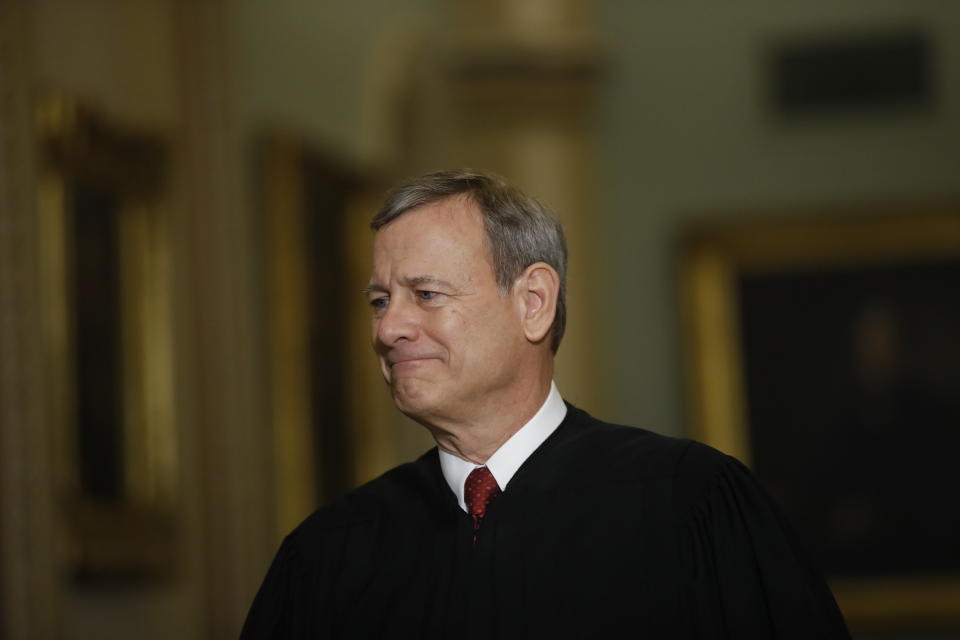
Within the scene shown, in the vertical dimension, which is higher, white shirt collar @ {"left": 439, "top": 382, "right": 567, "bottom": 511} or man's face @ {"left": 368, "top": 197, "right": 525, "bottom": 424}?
man's face @ {"left": 368, "top": 197, "right": 525, "bottom": 424}

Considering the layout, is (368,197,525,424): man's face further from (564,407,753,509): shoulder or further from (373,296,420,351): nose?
(564,407,753,509): shoulder

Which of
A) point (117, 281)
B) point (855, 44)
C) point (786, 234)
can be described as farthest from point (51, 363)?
point (855, 44)

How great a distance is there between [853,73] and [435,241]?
29.5 feet

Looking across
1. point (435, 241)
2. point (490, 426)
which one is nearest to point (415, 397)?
point (490, 426)

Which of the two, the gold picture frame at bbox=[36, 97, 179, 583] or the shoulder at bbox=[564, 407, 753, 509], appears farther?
the gold picture frame at bbox=[36, 97, 179, 583]

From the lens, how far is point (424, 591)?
3.18 metres

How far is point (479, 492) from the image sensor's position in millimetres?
3246

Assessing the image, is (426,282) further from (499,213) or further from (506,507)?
(506,507)

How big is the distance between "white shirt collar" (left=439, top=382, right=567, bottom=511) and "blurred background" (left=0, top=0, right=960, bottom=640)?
4.94m

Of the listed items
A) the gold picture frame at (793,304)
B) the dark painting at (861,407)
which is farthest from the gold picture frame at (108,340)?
the dark painting at (861,407)

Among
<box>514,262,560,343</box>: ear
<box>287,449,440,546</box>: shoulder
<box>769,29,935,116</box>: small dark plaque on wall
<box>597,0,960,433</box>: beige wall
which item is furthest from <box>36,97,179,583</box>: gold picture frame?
<box>769,29,935,116</box>: small dark plaque on wall

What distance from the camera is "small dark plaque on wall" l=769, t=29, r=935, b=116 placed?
1143cm

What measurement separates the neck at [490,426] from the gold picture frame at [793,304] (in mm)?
8003

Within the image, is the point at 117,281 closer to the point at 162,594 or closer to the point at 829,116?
the point at 162,594
